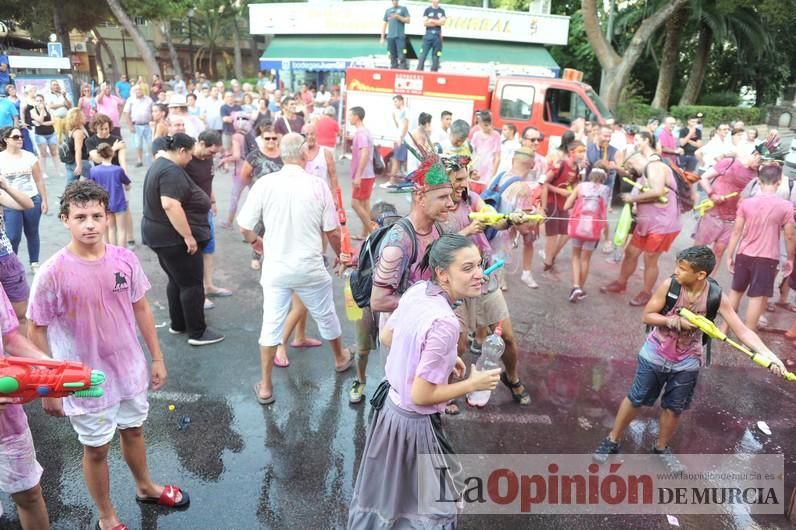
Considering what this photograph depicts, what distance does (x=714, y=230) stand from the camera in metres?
6.74

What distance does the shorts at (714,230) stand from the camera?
6.66 metres

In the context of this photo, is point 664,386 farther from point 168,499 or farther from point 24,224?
point 24,224

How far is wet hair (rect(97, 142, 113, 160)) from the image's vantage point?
6.48 meters

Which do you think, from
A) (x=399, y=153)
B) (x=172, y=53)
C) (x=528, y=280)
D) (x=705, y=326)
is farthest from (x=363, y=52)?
(x=705, y=326)

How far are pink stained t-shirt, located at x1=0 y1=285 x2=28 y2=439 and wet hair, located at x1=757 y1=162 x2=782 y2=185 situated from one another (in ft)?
19.2

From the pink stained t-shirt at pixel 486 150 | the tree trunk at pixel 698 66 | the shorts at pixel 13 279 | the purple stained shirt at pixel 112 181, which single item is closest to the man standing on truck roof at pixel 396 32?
the pink stained t-shirt at pixel 486 150

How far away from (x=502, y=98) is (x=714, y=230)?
5845mm

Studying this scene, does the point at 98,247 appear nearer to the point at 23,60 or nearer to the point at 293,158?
the point at 293,158

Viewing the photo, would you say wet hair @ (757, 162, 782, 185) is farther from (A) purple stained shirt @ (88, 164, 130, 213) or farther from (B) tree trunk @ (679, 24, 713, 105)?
(B) tree trunk @ (679, 24, 713, 105)

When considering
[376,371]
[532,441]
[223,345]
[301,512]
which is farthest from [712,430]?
[223,345]

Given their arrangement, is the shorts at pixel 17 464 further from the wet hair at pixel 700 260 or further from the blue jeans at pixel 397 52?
the blue jeans at pixel 397 52

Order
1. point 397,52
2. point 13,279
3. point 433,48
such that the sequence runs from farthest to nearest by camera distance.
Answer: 1. point 397,52
2. point 433,48
3. point 13,279

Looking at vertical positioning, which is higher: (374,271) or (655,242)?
(374,271)

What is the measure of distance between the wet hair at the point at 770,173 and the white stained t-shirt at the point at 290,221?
158 inches
